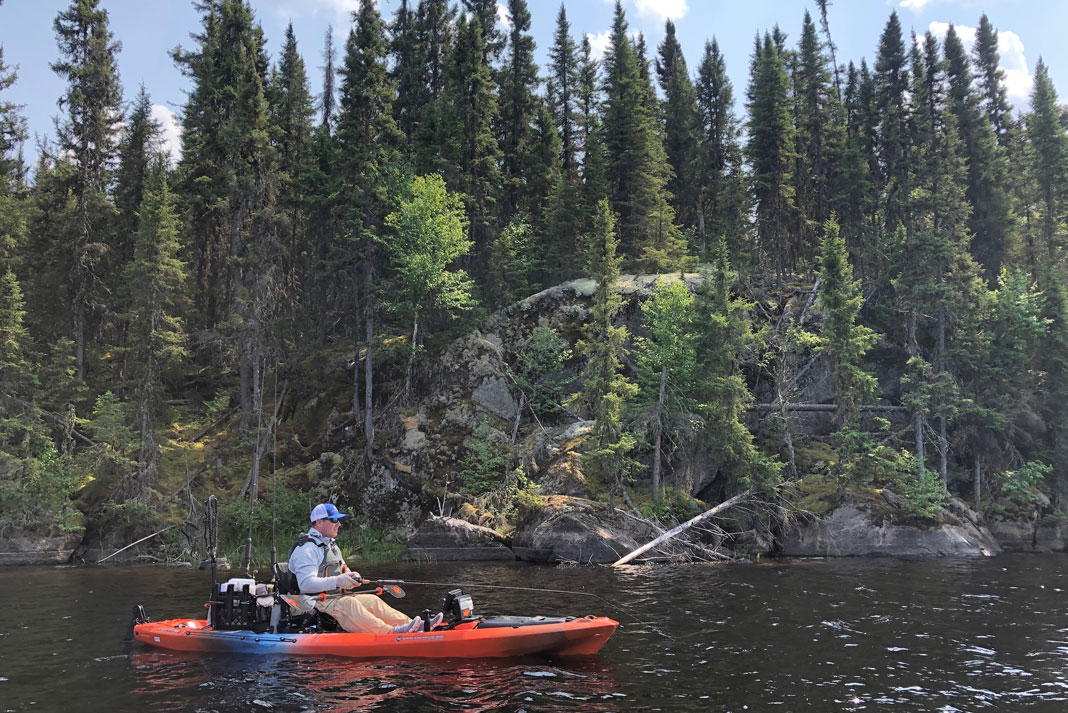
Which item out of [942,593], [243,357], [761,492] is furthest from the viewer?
[243,357]

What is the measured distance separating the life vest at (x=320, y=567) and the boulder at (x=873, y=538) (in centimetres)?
1864

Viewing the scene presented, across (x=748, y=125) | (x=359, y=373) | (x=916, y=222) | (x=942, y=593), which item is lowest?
(x=942, y=593)

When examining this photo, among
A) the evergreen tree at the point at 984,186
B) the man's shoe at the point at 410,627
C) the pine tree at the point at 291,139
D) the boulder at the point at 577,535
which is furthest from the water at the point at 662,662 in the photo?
the evergreen tree at the point at 984,186

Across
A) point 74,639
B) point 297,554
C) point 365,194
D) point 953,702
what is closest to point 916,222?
point 365,194

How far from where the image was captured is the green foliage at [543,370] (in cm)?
3241

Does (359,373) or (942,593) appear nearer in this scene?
(942,593)

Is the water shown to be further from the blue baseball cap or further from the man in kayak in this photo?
the blue baseball cap

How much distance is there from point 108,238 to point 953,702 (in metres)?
41.3

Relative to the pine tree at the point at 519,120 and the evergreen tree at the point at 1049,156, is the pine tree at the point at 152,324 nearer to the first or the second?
the pine tree at the point at 519,120

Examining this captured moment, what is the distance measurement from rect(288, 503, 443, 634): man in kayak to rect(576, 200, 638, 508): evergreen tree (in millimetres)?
13450

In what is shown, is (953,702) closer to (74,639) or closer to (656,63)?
(74,639)

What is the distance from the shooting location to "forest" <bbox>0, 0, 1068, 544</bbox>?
27234mm

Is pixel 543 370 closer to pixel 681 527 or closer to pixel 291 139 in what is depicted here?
pixel 681 527

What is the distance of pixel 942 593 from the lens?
16.4 m
